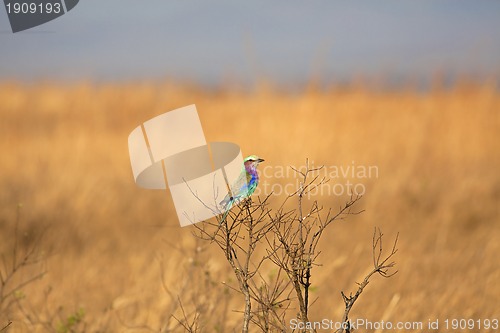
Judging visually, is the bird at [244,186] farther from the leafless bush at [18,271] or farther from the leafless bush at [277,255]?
the leafless bush at [18,271]

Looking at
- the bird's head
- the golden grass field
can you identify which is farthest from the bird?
the golden grass field

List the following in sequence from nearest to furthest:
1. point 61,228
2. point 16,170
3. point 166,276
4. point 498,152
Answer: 1. point 166,276
2. point 61,228
3. point 16,170
4. point 498,152

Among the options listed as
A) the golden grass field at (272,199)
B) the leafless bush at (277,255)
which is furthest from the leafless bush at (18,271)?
the leafless bush at (277,255)

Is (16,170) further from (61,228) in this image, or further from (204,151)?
(204,151)

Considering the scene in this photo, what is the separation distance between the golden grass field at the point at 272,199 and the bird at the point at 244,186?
126cm

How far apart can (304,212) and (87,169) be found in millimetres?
2505

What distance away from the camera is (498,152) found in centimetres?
767

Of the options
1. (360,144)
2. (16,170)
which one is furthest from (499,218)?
(16,170)

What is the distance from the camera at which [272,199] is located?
5.32m

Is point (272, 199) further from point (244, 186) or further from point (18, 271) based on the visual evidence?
point (244, 186)

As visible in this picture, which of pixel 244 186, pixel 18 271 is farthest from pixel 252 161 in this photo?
pixel 18 271

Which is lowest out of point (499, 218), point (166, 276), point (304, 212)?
point (499, 218)

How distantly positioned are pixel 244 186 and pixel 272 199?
342cm

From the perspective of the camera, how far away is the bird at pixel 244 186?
186 centimetres
